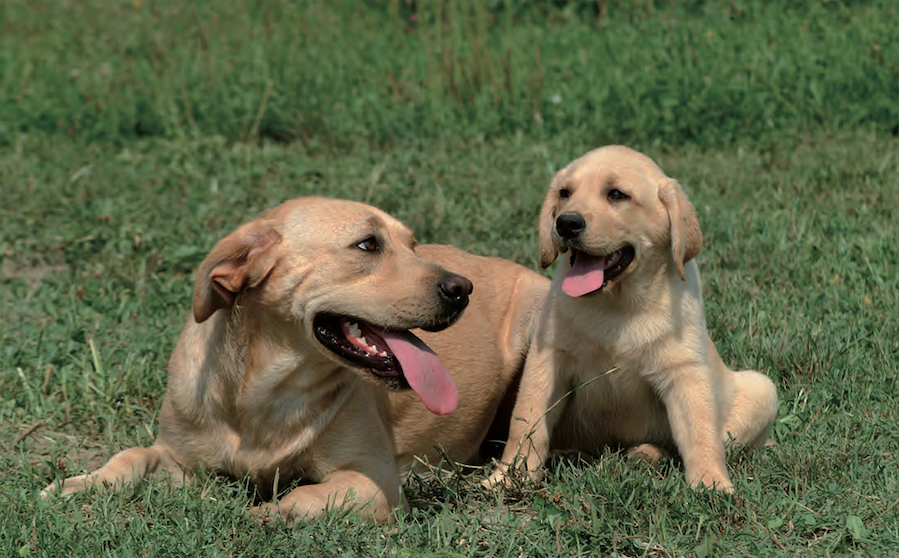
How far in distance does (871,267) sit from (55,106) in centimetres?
673

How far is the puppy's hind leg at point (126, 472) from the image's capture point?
389cm

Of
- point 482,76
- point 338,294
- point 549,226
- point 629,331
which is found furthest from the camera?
point 482,76

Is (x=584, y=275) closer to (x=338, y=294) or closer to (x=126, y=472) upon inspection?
(x=338, y=294)

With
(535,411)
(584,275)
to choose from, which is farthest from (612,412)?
(584,275)

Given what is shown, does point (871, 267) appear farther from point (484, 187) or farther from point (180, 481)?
point (180, 481)

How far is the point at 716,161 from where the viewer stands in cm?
810

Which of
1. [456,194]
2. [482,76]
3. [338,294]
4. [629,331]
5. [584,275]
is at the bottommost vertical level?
[456,194]

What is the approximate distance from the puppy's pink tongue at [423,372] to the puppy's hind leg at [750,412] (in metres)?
1.21

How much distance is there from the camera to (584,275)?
4191 mm

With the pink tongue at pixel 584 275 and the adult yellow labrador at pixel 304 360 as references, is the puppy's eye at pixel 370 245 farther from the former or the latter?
the pink tongue at pixel 584 275

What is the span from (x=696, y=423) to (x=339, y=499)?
137 centimetres

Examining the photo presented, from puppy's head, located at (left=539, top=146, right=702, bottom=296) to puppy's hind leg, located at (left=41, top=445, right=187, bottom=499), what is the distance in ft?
5.38

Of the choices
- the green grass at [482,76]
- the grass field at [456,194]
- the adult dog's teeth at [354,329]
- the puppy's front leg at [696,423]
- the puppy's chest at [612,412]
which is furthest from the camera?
the green grass at [482,76]

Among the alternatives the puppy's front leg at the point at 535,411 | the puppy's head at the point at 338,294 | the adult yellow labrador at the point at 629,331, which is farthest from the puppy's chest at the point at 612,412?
the puppy's head at the point at 338,294
